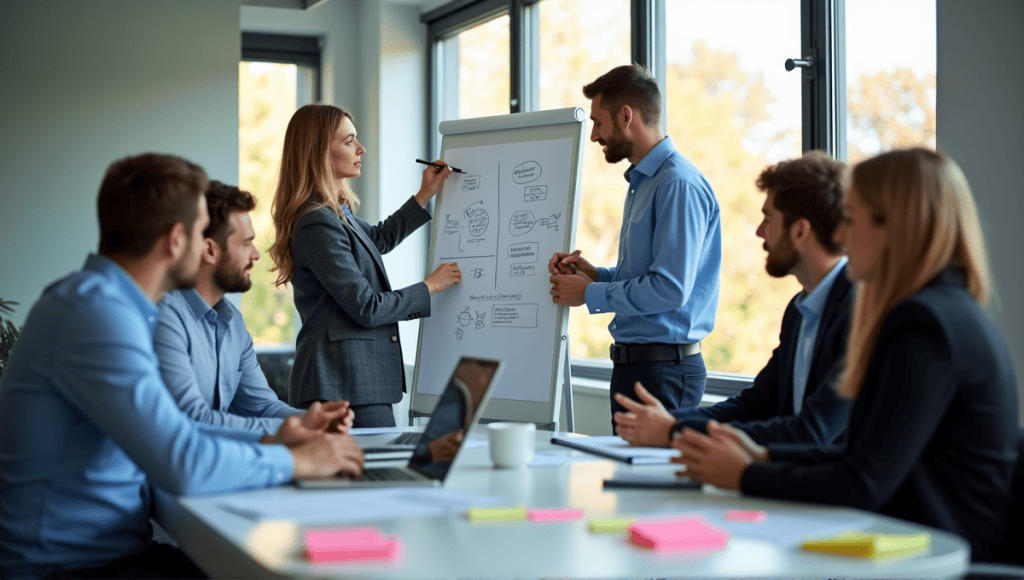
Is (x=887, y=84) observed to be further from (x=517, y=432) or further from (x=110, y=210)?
(x=110, y=210)

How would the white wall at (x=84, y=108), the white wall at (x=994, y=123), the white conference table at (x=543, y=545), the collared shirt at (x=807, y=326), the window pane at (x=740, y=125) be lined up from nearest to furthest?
the white conference table at (x=543, y=545)
the collared shirt at (x=807, y=326)
the white wall at (x=994, y=123)
the window pane at (x=740, y=125)
the white wall at (x=84, y=108)

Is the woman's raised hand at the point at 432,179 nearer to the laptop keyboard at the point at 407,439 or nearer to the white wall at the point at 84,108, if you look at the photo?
the laptop keyboard at the point at 407,439

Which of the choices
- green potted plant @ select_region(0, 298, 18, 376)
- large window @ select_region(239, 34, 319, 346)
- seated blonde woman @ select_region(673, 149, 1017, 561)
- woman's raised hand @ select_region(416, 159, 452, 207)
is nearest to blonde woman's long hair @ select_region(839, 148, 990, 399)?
seated blonde woman @ select_region(673, 149, 1017, 561)

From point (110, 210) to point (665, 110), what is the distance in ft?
9.25

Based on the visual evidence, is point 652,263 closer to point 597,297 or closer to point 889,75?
point 597,297

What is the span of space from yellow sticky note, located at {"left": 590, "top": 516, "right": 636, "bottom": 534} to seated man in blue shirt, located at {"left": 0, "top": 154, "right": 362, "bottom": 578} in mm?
559

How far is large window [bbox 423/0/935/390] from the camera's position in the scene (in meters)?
2.94

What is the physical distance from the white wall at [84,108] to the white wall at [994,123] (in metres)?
3.44

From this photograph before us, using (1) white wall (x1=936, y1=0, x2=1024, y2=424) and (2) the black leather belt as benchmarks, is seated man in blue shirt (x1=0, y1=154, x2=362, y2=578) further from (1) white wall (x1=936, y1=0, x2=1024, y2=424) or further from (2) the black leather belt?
(1) white wall (x1=936, y1=0, x2=1024, y2=424)

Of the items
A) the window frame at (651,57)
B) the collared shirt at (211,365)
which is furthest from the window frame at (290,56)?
the collared shirt at (211,365)

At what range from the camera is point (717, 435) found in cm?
157

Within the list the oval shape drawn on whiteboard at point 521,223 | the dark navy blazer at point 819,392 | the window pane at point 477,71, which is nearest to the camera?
the dark navy blazer at point 819,392

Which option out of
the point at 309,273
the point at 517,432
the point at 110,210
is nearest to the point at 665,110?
the point at 309,273

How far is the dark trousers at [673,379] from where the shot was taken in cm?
280
